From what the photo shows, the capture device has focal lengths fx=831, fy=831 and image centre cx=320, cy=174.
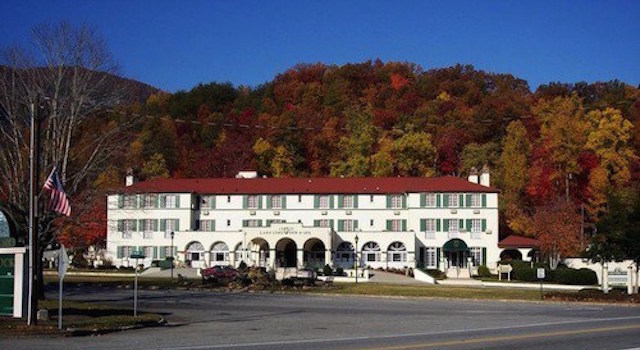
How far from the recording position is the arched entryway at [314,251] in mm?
80625

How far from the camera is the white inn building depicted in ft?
259

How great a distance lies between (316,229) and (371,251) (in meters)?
5.69

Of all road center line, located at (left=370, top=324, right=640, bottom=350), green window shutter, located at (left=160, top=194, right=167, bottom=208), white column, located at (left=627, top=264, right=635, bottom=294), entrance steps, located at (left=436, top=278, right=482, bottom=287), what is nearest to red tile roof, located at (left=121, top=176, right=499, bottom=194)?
green window shutter, located at (left=160, top=194, right=167, bottom=208)

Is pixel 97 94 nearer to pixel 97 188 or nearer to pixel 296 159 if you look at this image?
pixel 97 188

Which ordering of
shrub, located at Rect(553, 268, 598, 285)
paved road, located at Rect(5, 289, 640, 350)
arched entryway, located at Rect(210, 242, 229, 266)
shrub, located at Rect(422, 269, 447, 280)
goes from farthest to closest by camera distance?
1. arched entryway, located at Rect(210, 242, 229, 266)
2. shrub, located at Rect(422, 269, 447, 280)
3. shrub, located at Rect(553, 268, 598, 285)
4. paved road, located at Rect(5, 289, 640, 350)

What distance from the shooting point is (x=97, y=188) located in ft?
137

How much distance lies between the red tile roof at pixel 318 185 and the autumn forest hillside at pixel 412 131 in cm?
625

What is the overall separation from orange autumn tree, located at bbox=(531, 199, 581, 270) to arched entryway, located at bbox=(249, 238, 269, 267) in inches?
1002

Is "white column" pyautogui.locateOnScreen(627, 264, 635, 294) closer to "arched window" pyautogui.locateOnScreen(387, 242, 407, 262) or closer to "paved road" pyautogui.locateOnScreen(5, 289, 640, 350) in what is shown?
"paved road" pyautogui.locateOnScreen(5, 289, 640, 350)

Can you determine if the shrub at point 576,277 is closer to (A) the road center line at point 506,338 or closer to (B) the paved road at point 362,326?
(B) the paved road at point 362,326

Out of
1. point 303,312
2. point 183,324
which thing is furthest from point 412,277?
point 183,324

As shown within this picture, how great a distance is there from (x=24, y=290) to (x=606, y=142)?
69.7 metres

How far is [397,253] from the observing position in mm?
78938

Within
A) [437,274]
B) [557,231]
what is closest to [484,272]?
[437,274]
